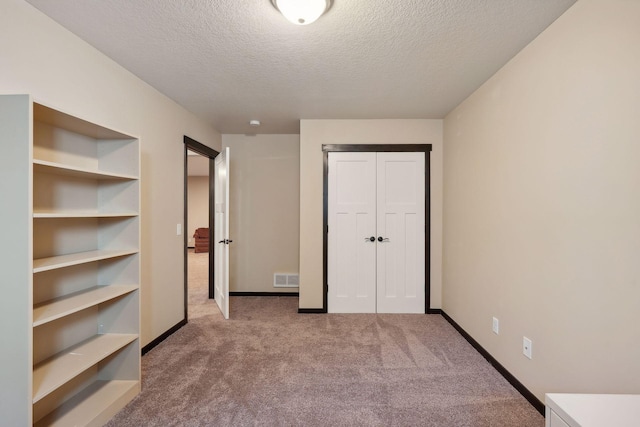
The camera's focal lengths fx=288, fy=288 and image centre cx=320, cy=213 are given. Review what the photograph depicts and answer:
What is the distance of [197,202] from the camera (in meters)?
9.94

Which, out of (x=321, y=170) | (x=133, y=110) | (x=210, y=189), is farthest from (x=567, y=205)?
(x=210, y=189)

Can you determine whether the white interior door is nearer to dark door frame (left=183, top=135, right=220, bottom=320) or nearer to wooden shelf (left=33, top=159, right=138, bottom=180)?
dark door frame (left=183, top=135, right=220, bottom=320)

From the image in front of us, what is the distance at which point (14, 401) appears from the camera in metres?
1.26

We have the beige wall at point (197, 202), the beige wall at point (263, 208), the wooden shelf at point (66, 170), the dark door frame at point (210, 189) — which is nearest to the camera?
the wooden shelf at point (66, 170)

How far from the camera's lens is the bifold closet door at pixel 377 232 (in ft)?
11.9

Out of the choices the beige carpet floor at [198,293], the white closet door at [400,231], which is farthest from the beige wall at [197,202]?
the white closet door at [400,231]

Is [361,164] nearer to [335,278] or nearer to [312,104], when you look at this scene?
[312,104]

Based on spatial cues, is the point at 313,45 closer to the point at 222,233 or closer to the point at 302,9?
the point at 302,9

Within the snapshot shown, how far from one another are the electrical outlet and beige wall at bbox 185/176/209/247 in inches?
372

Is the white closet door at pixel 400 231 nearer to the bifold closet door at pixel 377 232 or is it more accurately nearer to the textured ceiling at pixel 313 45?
the bifold closet door at pixel 377 232

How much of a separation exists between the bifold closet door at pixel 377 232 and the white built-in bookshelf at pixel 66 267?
7.20 ft

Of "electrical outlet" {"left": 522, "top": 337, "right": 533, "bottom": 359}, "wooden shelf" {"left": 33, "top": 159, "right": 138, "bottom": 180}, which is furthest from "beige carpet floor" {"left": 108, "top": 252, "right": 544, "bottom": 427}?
"wooden shelf" {"left": 33, "top": 159, "right": 138, "bottom": 180}

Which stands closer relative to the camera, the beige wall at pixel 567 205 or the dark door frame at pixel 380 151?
the beige wall at pixel 567 205

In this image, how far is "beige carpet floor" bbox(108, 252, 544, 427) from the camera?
1783mm
